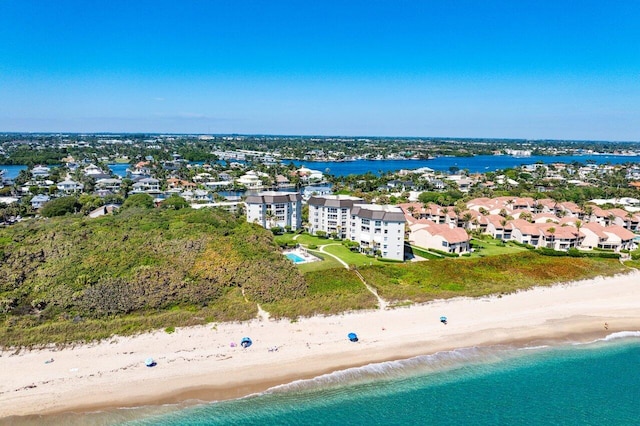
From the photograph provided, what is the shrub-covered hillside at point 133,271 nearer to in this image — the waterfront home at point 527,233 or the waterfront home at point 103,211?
the waterfront home at point 103,211

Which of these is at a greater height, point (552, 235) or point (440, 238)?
point (440, 238)

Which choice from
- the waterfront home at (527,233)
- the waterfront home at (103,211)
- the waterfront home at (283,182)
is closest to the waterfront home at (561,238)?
the waterfront home at (527,233)

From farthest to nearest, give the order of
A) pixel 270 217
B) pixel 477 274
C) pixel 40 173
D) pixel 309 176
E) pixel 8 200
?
pixel 309 176, pixel 40 173, pixel 8 200, pixel 270 217, pixel 477 274

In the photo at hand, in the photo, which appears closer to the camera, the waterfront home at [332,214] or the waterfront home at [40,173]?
the waterfront home at [332,214]

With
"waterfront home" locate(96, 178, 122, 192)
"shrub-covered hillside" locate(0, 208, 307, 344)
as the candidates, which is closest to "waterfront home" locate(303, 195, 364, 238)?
"shrub-covered hillside" locate(0, 208, 307, 344)

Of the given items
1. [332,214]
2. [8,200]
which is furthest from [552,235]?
[8,200]

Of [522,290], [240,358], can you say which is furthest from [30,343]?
[522,290]

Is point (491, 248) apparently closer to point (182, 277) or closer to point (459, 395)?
point (459, 395)
